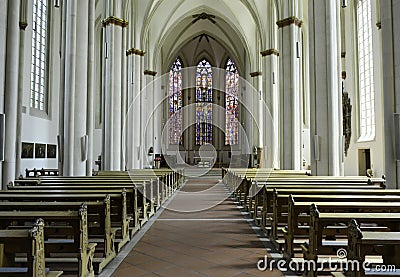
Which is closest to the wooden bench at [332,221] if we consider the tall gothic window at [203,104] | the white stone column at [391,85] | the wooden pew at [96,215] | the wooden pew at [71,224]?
the wooden pew at [71,224]

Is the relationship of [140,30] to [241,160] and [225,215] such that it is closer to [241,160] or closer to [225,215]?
[241,160]

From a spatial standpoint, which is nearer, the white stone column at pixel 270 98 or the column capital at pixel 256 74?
the white stone column at pixel 270 98

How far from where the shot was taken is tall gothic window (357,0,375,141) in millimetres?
19328

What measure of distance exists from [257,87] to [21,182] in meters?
23.3

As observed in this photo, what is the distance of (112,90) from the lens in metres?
17.7

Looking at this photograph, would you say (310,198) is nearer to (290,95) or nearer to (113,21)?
(290,95)

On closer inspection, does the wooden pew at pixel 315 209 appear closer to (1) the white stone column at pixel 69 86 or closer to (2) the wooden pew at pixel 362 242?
(2) the wooden pew at pixel 362 242

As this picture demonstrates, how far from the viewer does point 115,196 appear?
6.05 metres

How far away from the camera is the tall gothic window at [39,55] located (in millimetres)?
18203

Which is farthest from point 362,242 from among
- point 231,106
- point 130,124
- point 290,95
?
point 231,106

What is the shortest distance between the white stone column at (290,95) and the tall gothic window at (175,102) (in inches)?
885

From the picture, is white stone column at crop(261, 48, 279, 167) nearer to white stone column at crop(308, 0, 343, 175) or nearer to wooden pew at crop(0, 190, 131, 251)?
white stone column at crop(308, 0, 343, 175)

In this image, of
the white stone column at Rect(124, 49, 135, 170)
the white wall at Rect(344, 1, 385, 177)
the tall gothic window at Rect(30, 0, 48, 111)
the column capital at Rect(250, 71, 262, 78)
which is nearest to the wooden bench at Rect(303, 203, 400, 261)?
the white wall at Rect(344, 1, 385, 177)

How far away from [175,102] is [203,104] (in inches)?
120
